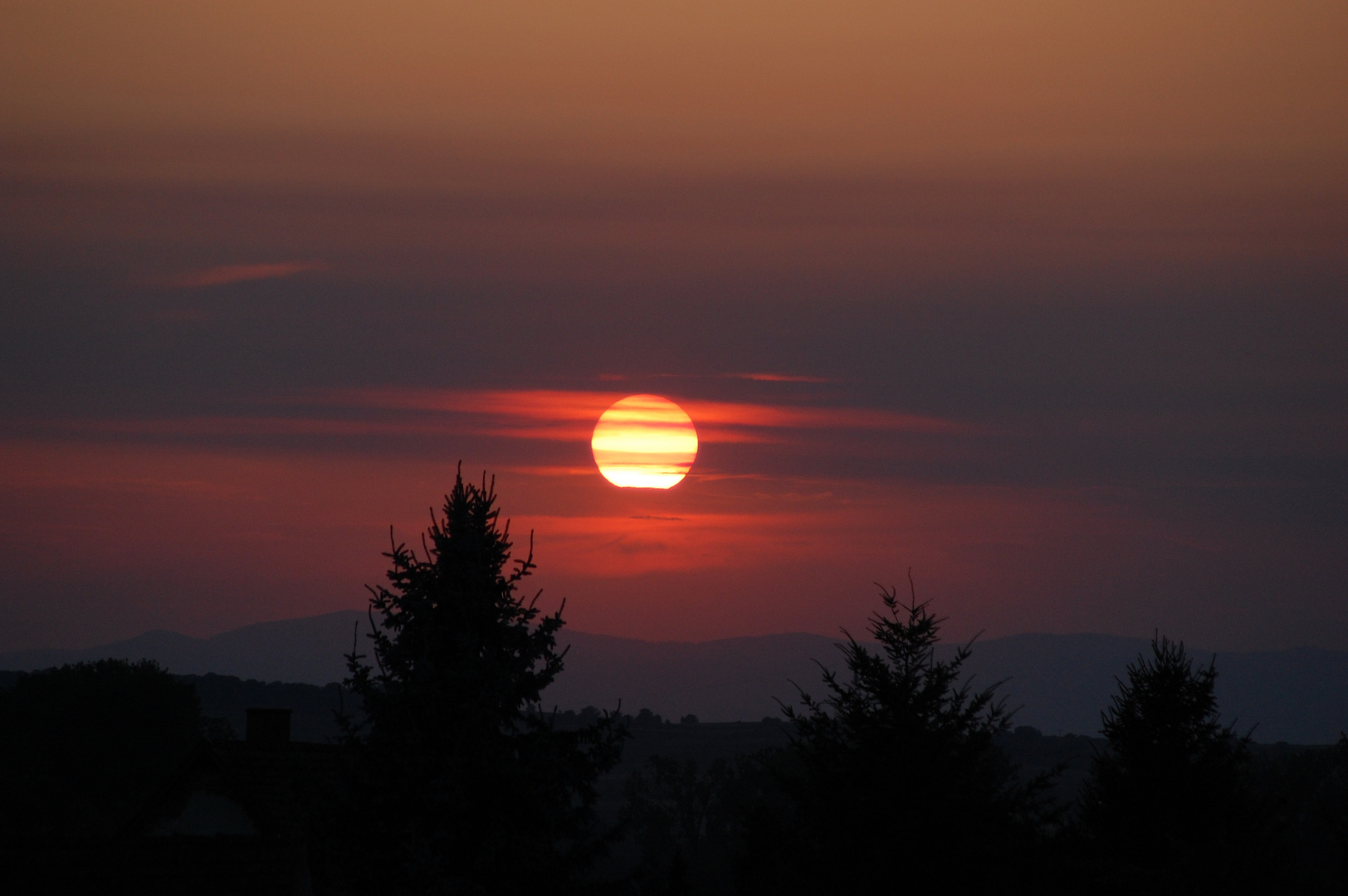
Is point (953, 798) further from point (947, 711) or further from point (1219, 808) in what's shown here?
point (1219, 808)

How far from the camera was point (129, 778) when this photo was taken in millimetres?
95250

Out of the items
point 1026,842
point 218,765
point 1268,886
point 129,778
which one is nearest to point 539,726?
point 1026,842

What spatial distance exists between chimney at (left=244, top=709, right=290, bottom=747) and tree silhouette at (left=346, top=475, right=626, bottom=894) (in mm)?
20798

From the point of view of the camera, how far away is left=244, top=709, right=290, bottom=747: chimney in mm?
38594

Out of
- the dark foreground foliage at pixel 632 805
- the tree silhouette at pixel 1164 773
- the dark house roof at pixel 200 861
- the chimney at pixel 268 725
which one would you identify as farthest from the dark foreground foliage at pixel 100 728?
the dark house roof at pixel 200 861

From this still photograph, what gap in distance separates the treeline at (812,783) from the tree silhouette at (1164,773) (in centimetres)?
4

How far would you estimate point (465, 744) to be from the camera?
1848 centimetres

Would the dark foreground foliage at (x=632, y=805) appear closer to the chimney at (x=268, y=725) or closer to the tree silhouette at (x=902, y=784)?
the tree silhouette at (x=902, y=784)

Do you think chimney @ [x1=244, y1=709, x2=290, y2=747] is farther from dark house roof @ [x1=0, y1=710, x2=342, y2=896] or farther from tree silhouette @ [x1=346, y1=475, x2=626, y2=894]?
tree silhouette @ [x1=346, y1=475, x2=626, y2=894]

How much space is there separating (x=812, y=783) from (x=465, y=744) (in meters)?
6.98

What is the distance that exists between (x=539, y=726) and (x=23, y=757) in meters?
90.2

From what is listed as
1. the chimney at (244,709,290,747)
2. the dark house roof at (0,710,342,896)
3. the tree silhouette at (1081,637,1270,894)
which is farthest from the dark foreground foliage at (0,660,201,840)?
the dark house roof at (0,710,342,896)

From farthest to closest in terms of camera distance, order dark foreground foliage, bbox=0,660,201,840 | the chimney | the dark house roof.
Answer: dark foreground foliage, bbox=0,660,201,840 < the chimney < the dark house roof

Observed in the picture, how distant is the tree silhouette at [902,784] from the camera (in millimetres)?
20969
